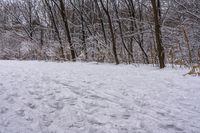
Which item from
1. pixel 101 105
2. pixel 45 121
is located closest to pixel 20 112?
pixel 45 121

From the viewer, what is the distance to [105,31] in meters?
17.2

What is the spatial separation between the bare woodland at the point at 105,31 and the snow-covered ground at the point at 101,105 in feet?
7.24

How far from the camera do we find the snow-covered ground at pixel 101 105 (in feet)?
9.05

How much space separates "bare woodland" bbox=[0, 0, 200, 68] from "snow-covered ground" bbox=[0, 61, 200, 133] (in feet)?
7.24

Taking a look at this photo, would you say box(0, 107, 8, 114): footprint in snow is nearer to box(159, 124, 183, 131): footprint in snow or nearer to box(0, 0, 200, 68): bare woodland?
box(159, 124, 183, 131): footprint in snow

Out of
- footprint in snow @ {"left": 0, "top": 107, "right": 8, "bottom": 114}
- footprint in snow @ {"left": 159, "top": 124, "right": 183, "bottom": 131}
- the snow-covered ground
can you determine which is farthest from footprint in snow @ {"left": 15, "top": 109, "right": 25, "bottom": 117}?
footprint in snow @ {"left": 159, "top": 124, "right": 183, "bottom": 131}

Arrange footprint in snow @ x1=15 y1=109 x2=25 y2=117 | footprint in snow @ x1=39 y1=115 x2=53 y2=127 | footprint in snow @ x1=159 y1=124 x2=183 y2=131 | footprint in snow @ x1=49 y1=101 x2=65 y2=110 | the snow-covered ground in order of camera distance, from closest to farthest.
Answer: footprint in snow @ x1=159 y1=124 x2=183 y2=131, the snow-covered ground, footprint in snow @ x1=39 y1=115 x2=53 y2=127, footprint in snow @ x1=15 y1=109 x2=25 y2=117, footprint in snow @ x1=49 y1=101 x2=65 y2=110

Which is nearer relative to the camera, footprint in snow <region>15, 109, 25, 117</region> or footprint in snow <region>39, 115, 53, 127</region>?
footprint in snow <region>39, 115, 53, 127</region>

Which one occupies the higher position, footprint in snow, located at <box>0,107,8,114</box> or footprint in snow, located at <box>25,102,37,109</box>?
footprint in snow, located at <box>25,102,37,109</box>

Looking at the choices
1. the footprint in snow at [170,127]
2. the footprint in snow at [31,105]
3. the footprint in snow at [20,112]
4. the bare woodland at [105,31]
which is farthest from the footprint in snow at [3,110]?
the bare woodland at [105,31]

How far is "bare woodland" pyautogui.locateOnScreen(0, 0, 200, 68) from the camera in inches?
382

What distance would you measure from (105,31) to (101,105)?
14.0 metres

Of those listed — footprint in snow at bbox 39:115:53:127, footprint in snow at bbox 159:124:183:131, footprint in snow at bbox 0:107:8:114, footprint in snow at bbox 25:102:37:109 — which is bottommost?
footprint in snow at bbox 159:124:183:131

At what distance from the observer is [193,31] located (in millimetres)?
11789
